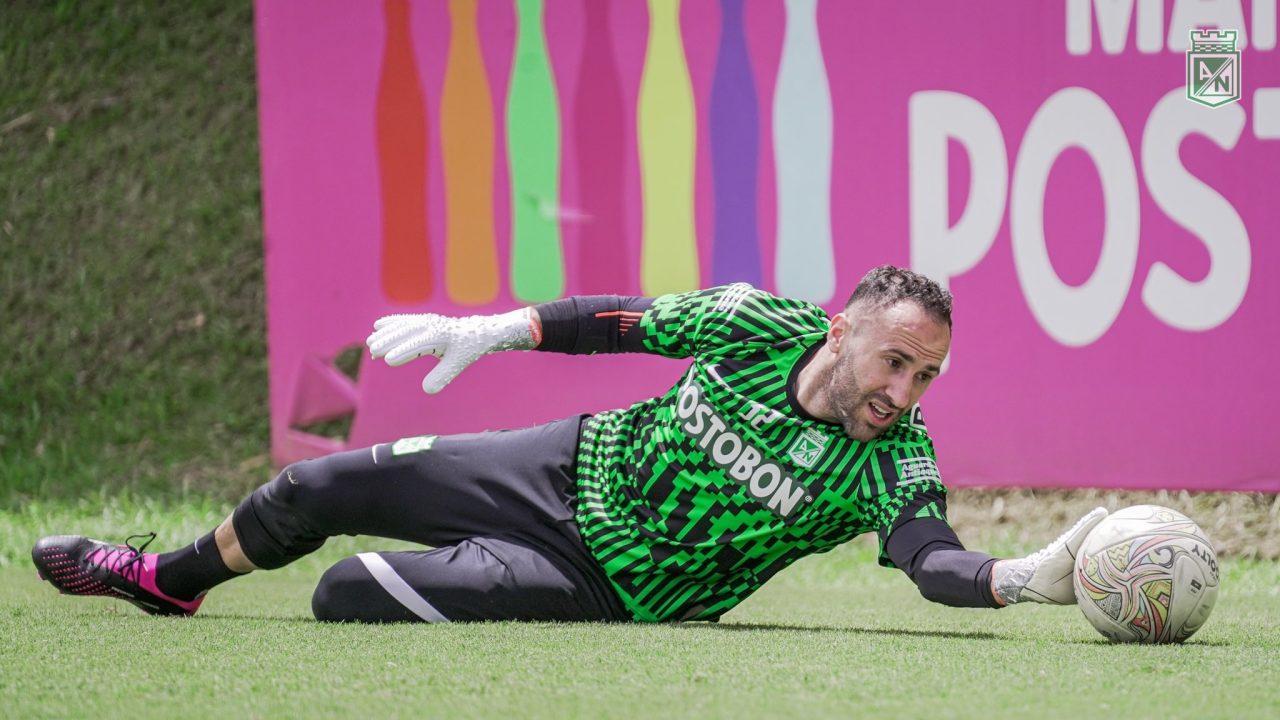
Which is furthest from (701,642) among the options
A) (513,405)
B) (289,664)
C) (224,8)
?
(224,8)

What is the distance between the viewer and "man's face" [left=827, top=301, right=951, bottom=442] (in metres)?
3.48

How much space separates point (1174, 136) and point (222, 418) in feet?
13.7

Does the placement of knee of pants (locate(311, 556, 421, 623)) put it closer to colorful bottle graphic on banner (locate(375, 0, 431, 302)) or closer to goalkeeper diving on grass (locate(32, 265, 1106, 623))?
goalkeeper diving on grass (locate(32, 265, 1106, 623))

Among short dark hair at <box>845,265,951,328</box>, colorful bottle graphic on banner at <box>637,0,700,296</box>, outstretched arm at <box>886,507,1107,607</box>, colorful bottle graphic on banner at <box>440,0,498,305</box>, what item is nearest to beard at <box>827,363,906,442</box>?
short dark hair at <box>845,265,951,328</box>

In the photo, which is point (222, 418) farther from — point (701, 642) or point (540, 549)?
point (701, 642)

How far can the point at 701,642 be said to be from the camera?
133 inches

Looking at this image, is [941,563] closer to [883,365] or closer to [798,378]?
[883,365]

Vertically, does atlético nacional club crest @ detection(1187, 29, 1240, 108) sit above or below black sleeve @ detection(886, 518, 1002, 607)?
above

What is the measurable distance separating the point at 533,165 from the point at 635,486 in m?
2.52

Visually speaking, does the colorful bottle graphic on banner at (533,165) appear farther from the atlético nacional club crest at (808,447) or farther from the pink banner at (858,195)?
the atlético nacional club crest at (808,447)

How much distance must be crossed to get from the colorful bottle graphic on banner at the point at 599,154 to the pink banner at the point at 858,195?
0.01 m

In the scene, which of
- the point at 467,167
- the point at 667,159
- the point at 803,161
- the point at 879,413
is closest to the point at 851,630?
the point at 879,413

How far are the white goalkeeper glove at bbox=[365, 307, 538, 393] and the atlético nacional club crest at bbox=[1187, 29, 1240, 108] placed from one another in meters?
2.82

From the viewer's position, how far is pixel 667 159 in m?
5.93
